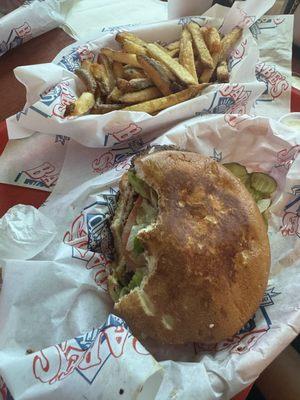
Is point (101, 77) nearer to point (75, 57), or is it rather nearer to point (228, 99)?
point (75, 57)

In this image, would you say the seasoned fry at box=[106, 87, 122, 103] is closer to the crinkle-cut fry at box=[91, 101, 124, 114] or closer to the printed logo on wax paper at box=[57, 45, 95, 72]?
the crinkle-cut fry at box=[91, 101, 124, 114]

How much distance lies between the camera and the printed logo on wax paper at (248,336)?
3.57ft

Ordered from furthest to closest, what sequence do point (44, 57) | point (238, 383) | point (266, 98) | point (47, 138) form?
point (44, 57)
point (266, 98)
point (47, 138)
point (238, 383)

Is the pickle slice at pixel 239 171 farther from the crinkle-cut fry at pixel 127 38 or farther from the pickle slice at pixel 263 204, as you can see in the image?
the crinkle-cut fry at pixel 127 38

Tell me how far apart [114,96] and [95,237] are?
0.55 m

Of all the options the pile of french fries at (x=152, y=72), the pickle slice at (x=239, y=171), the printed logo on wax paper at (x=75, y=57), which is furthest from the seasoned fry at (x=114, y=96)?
the pickle slice at (x=239, y=171)

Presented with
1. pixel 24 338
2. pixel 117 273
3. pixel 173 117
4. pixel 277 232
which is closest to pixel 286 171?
pixel 277 232

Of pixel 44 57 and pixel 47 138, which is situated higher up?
pixel 44 57

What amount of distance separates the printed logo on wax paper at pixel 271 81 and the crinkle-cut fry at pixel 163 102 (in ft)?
1.39

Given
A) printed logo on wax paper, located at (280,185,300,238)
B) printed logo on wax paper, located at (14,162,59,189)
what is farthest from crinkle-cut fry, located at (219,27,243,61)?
printed logo on wax paper, located at (14,162,59,189)

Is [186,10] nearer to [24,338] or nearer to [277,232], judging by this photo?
[277,232]

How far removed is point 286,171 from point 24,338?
98 centimetres

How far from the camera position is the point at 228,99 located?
1.57m

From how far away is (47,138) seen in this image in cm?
161
